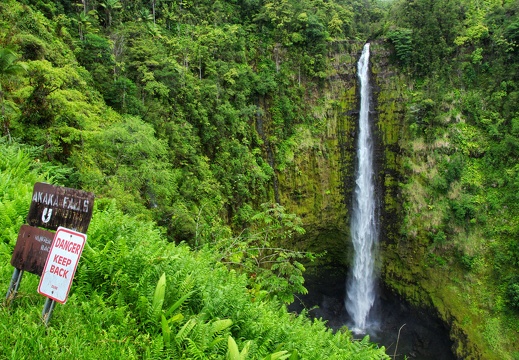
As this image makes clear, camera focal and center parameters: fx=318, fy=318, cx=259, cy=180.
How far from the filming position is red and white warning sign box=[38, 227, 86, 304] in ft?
7.42

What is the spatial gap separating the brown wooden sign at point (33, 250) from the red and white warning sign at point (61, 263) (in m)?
0.13

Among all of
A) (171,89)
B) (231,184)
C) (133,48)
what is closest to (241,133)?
(231,184)

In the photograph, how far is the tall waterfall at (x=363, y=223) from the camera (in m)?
19.9

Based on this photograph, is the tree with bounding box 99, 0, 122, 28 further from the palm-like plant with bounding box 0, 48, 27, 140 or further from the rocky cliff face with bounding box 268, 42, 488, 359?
the rocky cliff face with bounding box 268, 42, 488, 359

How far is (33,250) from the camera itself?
8.12ft

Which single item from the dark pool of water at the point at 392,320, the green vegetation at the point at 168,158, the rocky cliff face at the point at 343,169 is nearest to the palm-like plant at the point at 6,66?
the green vegetation at the point at 168,158

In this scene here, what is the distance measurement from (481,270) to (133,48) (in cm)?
1975

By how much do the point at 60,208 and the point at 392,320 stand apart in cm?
2026

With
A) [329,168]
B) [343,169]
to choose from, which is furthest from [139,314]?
[343,169]

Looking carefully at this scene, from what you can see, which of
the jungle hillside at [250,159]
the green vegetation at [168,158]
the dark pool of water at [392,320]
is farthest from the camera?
the dark pool of water at [392,320]

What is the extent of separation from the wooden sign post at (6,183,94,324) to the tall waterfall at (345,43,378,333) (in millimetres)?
19949

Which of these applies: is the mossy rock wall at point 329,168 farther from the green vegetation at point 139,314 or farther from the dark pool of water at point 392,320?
the green vegetation at point 139,314

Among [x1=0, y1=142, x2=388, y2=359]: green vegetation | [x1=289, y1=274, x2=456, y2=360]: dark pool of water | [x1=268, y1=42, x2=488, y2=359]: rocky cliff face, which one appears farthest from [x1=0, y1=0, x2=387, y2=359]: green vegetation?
[x1=289, y1=274, x2=456, y2=360]: dark pool of water

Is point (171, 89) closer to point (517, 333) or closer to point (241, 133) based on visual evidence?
point (241, 133)
